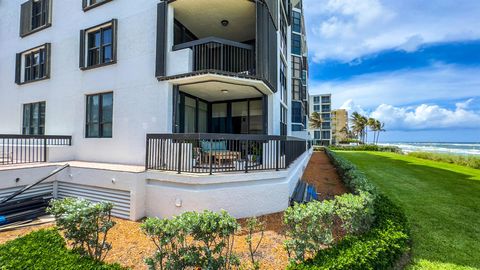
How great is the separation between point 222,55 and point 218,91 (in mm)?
2238

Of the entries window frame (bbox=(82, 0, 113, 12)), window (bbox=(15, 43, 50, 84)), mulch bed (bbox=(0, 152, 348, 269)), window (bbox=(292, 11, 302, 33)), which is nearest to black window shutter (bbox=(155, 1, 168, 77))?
window frame (bbox=(82, 0, 113, 12))

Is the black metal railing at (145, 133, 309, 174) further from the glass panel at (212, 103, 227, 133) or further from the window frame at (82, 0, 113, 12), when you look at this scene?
the window frame at (82, 0, 113, 12)

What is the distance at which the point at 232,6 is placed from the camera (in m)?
9.54

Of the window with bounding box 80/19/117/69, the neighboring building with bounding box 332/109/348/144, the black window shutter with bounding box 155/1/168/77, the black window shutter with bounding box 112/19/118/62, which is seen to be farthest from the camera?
the neighboring building with bounding box 332/109/348/144

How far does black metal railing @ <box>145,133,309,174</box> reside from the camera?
6930mm

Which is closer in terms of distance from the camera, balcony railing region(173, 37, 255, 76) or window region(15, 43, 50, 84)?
balcony railing region(173, 37, 255, 76)

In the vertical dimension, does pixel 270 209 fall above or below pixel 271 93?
below

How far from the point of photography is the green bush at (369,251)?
3.41m

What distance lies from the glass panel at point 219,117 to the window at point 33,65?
9.16m

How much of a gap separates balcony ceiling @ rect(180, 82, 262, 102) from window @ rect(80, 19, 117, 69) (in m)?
3.83

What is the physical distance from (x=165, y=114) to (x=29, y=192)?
5.48 m

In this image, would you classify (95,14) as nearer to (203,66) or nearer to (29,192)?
(203,66)

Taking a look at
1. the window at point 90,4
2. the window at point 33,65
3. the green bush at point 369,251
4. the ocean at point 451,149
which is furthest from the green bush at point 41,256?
the ocean at point 451,149

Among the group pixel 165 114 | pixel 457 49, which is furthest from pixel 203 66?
pixel 457 49
